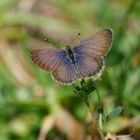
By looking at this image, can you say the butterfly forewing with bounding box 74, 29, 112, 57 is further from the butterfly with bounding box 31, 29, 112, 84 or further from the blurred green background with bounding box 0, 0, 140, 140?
the blurred green background with bounding box 0, 0, 140, 140

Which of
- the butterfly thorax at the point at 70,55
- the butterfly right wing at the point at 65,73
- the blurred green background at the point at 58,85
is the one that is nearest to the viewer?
the butterfly right wing at the point at 65,73

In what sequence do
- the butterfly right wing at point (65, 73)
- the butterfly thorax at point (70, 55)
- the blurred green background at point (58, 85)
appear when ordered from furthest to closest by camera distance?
the blurred green background at point (58, 85), the butterfly thorax at point (70, 55), the butterfly right wing at point (65, 73)

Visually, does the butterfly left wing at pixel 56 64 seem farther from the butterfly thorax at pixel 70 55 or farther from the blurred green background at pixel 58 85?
the blurred green background at pixel 58 85

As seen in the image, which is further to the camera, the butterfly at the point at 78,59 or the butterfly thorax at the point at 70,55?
the butterfly thorax at the point at 70,55

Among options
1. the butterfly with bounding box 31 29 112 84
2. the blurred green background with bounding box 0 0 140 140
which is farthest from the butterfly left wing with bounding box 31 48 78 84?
the blurred green background with bounding box 0 0 140 140

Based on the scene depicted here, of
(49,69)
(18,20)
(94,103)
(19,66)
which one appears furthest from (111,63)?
(49,69)

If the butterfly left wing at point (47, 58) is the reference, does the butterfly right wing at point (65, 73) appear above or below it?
below

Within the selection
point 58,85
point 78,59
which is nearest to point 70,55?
point 78,59

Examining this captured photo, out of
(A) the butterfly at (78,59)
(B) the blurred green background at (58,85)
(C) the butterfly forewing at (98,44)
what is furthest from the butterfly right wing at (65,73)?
(B) the blurred green background at (58,85)
